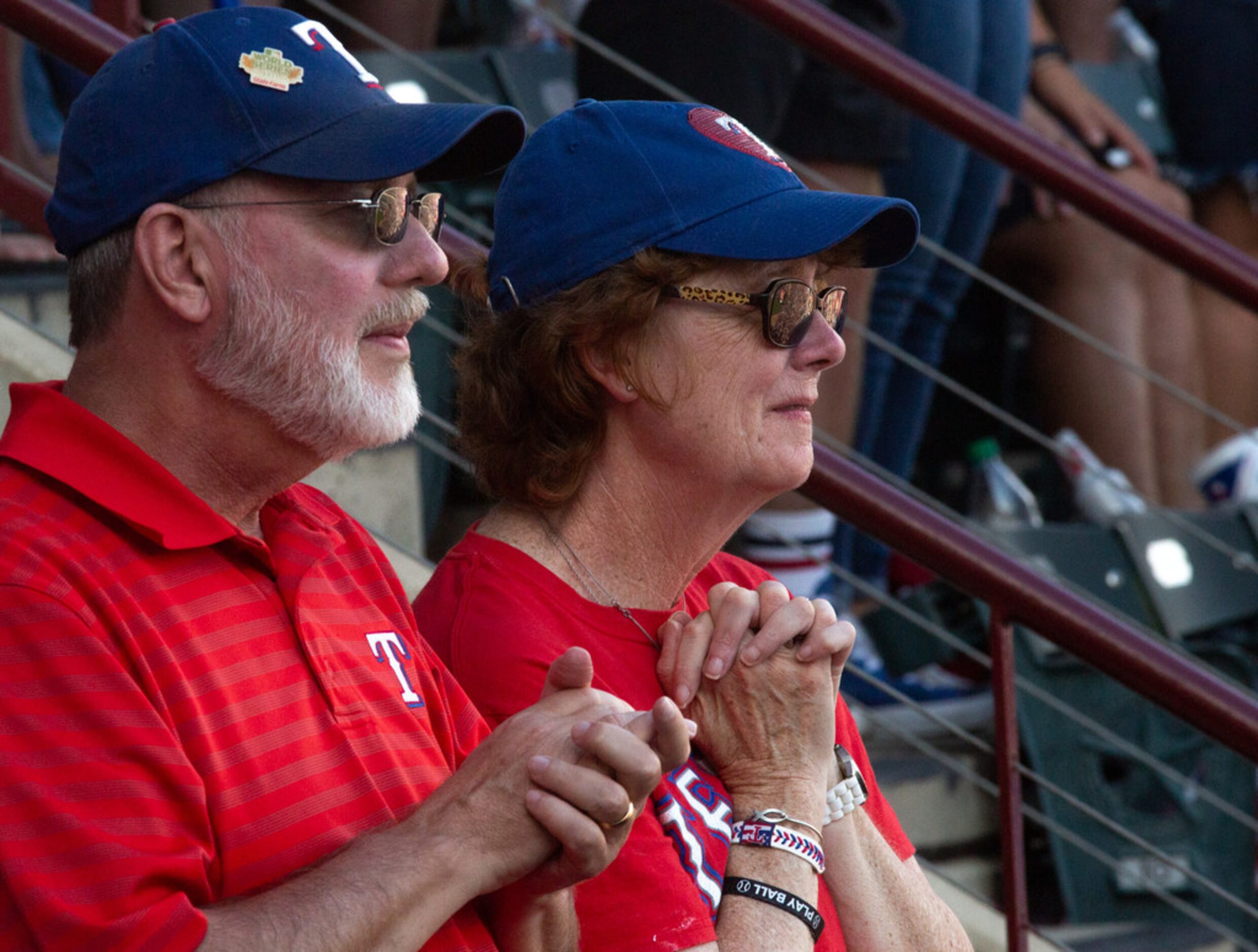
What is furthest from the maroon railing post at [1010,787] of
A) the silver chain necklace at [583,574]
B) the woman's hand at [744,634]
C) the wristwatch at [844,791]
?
the silver chain necklace at [583,574]

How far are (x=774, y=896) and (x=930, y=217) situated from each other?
7.73 feet

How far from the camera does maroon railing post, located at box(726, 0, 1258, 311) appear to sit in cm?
295

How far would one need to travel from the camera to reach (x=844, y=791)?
1824 millimetres

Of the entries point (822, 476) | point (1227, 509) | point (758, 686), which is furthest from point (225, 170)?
point (1227, 509)

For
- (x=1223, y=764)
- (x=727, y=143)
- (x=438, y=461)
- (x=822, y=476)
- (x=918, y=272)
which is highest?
(x=727, y=143)

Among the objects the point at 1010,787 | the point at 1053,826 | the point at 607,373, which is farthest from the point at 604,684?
the point at 1053,826

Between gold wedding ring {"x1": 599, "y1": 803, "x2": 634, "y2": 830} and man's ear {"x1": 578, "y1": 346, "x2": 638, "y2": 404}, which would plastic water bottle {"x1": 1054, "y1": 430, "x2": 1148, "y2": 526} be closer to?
man's ear {"x1": 578, "y1": 346, "x2": 638, "y2": 404}

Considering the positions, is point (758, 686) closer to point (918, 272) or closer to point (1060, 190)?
point (1060, 190)

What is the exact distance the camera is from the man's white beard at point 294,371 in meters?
1.47

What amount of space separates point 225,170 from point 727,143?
2.14 feet

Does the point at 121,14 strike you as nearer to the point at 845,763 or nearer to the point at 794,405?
the point at 794,405

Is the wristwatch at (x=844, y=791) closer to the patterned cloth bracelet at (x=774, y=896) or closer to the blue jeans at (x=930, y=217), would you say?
the patterned cloth bracelet at (x=774, y=896)

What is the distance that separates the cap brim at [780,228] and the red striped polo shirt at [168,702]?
1.84ft

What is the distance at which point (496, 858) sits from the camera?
1.32m
